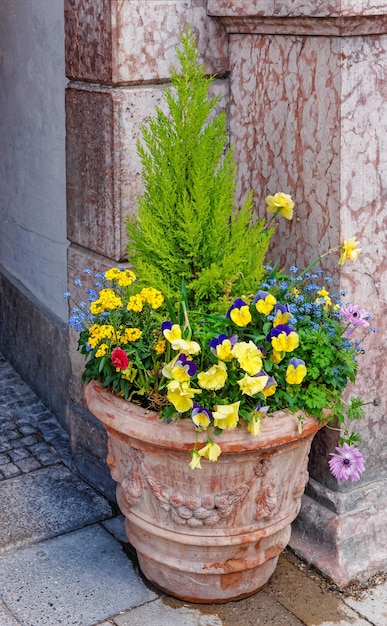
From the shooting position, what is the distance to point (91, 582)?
11.7ft

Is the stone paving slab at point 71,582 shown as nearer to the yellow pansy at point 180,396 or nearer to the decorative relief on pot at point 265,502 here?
the decorative relief on pot at point 265,502

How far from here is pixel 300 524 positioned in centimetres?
378

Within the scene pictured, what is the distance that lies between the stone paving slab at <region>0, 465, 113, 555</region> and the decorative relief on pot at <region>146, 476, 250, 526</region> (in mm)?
786

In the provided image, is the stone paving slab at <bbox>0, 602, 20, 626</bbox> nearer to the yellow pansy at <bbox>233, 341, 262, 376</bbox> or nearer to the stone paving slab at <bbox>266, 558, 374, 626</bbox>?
the stone paving slab at <bbox>266, 558, 374, 626</bbox>

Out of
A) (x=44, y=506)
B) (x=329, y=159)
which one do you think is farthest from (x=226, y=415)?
(x=44, y=506)

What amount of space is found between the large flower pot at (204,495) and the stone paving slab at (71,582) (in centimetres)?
18

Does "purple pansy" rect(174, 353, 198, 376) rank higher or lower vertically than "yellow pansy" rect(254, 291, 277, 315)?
lower

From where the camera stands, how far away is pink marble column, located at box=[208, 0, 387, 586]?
3328mm

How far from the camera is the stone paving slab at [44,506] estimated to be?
3848 mm

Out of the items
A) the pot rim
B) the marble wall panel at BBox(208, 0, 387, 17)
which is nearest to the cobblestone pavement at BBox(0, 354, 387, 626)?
the pot rim

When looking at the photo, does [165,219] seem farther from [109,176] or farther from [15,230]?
[15,230]

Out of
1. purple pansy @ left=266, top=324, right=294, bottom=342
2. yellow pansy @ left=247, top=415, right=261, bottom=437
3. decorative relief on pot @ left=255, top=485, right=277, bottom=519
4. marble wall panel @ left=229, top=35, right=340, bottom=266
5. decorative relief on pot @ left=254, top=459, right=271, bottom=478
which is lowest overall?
decorative relief on pot @ left=255, top=485, right=277, bottom=519

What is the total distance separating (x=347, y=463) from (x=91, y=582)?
1007 mm

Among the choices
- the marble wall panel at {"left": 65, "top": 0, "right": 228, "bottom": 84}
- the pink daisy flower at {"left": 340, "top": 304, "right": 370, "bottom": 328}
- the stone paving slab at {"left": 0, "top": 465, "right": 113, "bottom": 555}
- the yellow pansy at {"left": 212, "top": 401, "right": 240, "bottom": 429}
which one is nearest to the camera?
the yellow pansy at {"left": 212, "top": 401, "right": 240, "bottom": 429}
